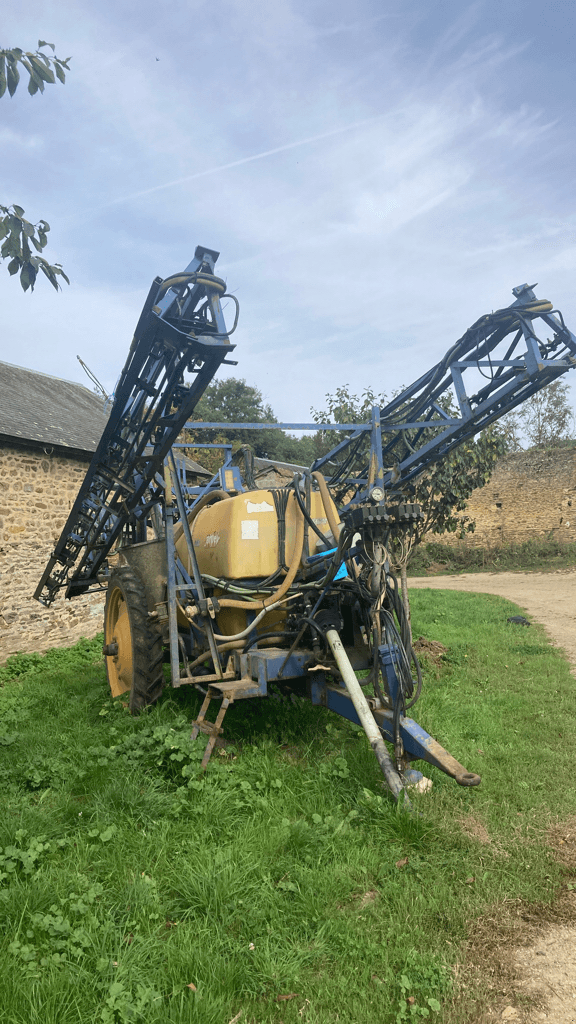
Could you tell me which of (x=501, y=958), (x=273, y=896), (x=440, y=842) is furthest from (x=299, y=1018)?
(x=440, y=842)

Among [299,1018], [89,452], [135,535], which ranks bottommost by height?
[299,1018]

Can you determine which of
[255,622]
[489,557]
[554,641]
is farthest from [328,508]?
[489,557]

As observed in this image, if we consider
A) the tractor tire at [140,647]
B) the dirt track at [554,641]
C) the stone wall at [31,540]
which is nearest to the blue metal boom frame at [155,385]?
the tractor tire at [140,647]

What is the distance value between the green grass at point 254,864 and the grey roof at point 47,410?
646cm

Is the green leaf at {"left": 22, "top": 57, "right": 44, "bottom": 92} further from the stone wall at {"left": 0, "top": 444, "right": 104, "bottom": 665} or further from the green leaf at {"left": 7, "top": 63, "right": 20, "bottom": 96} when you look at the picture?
the stone wall at {"left": 0, "top": 444, "right": 104, "bottom": 665}

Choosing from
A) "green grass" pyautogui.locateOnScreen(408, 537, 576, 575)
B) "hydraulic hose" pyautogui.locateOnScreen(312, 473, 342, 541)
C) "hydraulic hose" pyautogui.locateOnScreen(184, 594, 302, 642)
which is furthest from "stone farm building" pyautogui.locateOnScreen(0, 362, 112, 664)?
"green grass" pyautogui.locateOnScreen(408, 537, 576, 575)

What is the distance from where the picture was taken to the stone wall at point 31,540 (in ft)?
33.7

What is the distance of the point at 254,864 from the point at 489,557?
73.5 feet

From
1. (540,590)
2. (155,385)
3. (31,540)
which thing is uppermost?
(155,385)

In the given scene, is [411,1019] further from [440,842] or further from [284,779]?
[284,779]

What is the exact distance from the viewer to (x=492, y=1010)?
2.43 meters

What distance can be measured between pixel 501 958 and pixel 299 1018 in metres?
0.93

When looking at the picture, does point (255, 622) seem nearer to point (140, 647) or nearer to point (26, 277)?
point (140, 647)

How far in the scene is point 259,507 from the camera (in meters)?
4.98
